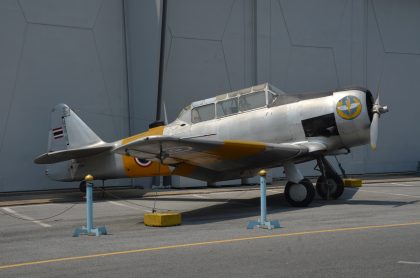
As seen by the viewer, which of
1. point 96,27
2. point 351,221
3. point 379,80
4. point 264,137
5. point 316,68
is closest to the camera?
point 351,221

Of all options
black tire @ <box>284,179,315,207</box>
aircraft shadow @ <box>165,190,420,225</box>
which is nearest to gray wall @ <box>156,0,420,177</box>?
aircraft shadow @ <box>165,190,420,225</box>

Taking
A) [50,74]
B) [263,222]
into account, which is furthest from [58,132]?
[263,222]

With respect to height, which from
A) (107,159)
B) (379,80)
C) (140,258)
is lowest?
(140,258)

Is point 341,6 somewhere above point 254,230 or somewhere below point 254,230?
above

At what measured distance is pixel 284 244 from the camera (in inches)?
262

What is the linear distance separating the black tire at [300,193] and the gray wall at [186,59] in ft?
26.4

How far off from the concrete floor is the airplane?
0.90 m

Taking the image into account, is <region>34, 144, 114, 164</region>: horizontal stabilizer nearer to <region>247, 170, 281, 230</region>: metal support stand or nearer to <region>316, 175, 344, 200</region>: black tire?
<region>316, 175, 344, 200</region>: black tire

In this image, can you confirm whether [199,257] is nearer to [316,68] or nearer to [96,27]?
[96,27]

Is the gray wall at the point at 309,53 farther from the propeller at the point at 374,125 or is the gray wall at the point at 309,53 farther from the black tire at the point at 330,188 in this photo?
the propeller at the point at 374,125

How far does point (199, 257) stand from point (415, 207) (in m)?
6.47

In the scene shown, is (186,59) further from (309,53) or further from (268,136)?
(268,136)

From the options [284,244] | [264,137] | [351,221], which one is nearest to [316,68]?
[264,137]

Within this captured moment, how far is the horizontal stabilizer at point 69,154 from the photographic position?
1308cm
